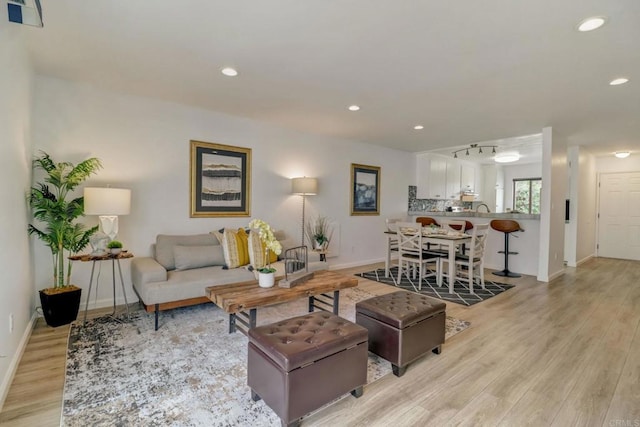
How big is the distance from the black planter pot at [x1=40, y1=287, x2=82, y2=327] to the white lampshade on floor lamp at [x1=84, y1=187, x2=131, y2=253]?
18.4 inches

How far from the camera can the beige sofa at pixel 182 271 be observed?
2.96 metres

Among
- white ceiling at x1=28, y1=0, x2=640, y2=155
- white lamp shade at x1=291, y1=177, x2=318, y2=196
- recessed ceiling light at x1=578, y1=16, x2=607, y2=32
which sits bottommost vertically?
white lamp shade at x1=291, y1=177, x2=318, y2=196

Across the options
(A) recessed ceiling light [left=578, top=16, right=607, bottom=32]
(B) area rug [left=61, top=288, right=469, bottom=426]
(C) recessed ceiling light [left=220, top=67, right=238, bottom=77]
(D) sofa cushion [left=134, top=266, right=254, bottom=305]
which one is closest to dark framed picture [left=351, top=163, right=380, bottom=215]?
(D) sofa cushion [left=134, top=266, right=254, bottom=305]

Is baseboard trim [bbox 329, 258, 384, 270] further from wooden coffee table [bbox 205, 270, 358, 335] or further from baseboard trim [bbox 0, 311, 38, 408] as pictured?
baseboard trim [bbox 0, 311, 38, 408]

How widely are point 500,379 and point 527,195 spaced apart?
8.99 m

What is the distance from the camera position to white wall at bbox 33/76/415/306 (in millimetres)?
3340

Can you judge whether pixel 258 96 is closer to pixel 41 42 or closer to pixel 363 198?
pixel 41 42

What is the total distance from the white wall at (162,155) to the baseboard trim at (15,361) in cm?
56

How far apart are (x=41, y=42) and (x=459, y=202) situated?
890 cm

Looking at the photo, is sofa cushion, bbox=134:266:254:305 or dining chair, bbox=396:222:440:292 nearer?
sofa cushion, bbox=134:266:254:305

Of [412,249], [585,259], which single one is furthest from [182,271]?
[585,259]

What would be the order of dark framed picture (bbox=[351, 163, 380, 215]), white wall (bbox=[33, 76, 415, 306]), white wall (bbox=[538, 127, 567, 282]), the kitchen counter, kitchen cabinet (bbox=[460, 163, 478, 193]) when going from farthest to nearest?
1. kitchen cabinet (bbox=[460, 163, 478, 193])
2. dark framed picture (bbox=[351, 163, 380, 215])
3. the kitchen counter
4. white wall (bbox=[538, 127, 567, 282])
5. white wall (bbox=[33, 76, 415, 306])

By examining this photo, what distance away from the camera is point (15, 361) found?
7.32 feet

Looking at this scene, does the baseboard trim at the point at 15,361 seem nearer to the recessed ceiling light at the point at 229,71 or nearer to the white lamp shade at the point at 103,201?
the white lamp shade at the point at 103,201
